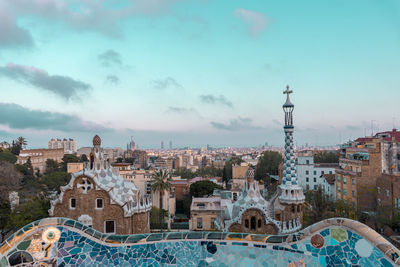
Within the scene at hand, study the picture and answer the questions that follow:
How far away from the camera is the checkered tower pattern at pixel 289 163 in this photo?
12.1m

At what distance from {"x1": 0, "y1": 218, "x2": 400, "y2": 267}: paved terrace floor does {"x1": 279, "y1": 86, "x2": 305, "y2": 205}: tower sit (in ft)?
25.9

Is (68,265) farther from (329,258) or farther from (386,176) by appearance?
(386,176)

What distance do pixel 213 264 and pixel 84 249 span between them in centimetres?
182

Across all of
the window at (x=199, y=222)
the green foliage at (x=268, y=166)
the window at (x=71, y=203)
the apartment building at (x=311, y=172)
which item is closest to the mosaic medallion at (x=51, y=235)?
the window at (x=71, y=203)

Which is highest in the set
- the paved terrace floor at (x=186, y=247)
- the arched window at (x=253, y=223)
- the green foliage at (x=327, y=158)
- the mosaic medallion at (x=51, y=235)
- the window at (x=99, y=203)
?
the mosaic medallion at (x=51, y=235)

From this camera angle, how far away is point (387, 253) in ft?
11.7

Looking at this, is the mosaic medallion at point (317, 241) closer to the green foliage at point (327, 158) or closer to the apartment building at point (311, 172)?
the apartment building at point (311, 172)

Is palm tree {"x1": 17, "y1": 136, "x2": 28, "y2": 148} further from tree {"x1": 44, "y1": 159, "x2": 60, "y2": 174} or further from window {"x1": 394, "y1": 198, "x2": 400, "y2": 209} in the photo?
window {"x1": 394, "y1": 198, "x2": 400, "y2": 209}

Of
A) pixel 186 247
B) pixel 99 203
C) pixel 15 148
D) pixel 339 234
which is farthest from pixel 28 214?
pixel 15 148

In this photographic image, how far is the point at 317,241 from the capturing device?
4.12m

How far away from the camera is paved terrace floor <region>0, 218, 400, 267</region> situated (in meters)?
3.95

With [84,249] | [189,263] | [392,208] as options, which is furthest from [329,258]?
[392,208]

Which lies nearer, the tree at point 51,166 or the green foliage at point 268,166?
the green foliage at point 268,166

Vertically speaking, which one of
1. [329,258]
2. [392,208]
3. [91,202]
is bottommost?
[392,208]
